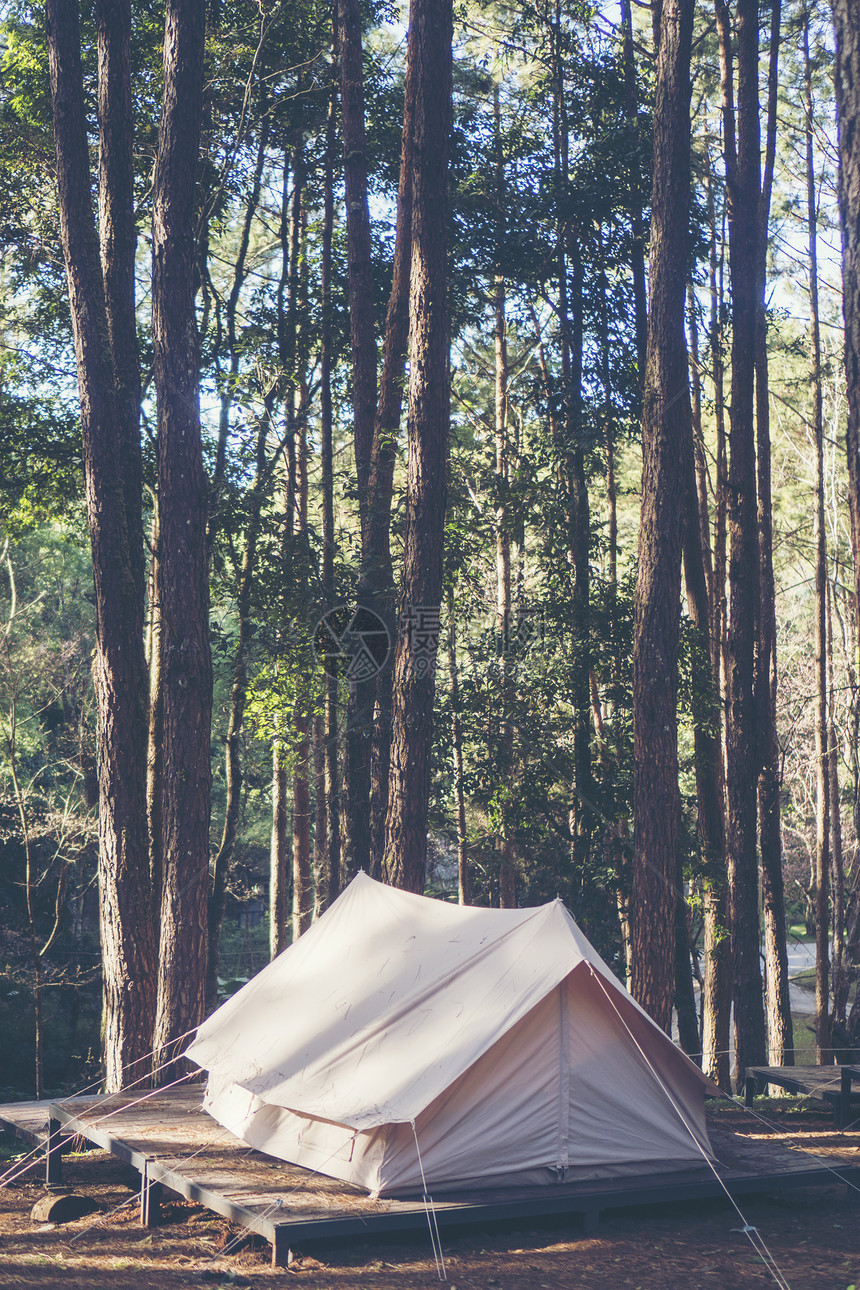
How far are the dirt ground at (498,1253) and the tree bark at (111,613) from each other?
1763mm

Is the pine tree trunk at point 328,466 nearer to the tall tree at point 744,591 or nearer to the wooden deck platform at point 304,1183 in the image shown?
the tall tree at point 744,591

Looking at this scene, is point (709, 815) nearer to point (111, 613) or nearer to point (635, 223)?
point (635, 223)

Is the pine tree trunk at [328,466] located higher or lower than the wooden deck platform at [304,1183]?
higher

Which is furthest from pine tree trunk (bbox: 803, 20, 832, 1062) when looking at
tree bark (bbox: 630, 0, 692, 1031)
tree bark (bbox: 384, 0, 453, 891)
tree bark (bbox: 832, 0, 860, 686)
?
tree bark (bbox: 832, 0, 860, 686)

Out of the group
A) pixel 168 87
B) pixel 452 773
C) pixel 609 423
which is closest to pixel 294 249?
pixel 609 423

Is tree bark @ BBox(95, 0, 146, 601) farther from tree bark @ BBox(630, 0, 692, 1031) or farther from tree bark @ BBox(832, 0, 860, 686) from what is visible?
tree bark @ BBox(832, 0, 860, 686)

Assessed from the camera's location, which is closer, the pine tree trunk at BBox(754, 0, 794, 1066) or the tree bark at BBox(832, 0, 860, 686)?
the tree bark at BBox(832, 0, 860, 686)

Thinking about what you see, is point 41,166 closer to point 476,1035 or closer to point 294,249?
point 294,249

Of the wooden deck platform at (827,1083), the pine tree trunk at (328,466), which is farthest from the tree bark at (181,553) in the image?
the wooden deck platform at (827,1083)

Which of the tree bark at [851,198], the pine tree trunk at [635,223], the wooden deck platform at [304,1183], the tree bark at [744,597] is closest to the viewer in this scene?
the tree bark at [851,198]

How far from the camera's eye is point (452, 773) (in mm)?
12633

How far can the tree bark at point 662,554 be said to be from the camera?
8.51 metres

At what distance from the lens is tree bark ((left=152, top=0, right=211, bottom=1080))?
7641 mm

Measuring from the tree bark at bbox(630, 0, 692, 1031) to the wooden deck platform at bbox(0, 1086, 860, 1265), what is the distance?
6.45 ft
